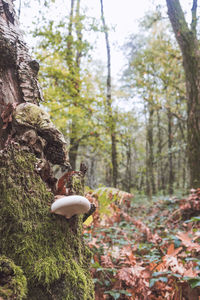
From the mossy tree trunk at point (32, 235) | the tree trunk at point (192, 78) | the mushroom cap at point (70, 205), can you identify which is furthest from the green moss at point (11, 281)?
the tree trunk at point (192, 78)

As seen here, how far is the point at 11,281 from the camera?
953 millimetres

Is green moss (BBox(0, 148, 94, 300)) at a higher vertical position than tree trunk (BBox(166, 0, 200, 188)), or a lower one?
lower

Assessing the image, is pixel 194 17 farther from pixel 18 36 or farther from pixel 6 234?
pixel 6 234

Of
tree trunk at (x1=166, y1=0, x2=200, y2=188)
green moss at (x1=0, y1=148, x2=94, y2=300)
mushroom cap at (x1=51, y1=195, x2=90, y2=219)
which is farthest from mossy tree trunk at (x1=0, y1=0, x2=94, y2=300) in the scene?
tree trunk at (x1=166, y1=0, x2=200, y2=188)

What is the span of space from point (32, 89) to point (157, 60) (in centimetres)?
1223

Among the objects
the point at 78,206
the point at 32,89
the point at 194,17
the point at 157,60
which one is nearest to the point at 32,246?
the point at 78,206

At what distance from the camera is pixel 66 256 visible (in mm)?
1233

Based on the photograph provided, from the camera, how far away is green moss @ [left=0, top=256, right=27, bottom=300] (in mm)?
909

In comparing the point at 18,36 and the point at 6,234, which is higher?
the point at 18,36

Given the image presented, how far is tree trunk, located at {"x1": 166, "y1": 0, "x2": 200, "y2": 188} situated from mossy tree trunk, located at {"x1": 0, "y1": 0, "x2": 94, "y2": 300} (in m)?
4.37

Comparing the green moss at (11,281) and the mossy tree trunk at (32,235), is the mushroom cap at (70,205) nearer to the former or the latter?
the mossy tree trunk at (32,235)

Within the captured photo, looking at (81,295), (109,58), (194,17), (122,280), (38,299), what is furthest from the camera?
(109,58)

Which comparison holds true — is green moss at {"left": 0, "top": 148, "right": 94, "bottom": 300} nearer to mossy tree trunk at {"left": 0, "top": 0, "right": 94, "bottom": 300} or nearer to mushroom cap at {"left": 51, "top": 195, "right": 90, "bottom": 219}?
mossy tree trunk at {"left": 0, "top": 0, "right": 94, "bottom": 300}

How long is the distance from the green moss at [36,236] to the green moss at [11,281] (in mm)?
65
